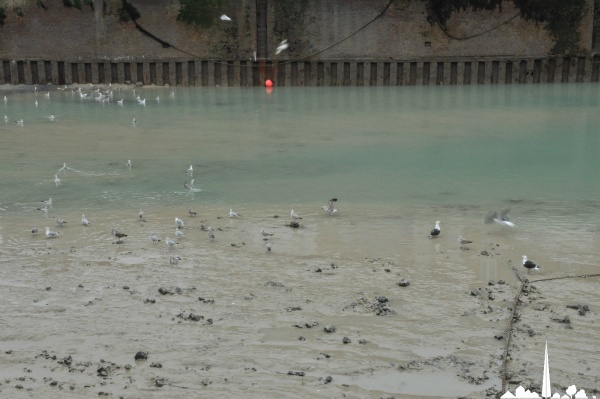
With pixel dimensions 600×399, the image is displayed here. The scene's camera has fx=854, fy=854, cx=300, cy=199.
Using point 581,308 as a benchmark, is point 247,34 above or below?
above

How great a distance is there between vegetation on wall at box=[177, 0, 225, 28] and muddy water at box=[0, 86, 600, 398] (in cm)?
1404

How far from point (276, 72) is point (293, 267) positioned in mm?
23065

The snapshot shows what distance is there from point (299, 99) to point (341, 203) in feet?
49.1

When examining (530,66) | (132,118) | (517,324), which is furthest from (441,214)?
(530,66)

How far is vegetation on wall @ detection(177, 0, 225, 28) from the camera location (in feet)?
110

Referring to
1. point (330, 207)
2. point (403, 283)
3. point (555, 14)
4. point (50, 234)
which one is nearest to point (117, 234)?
point (50, 234)

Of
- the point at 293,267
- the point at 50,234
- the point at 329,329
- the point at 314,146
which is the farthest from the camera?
the point at 314,146

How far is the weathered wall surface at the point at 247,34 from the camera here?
109 ft

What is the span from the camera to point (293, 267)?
409 inches

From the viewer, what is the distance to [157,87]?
31781mm

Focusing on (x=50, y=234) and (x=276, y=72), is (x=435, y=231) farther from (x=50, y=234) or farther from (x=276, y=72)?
(x=276, y=72)

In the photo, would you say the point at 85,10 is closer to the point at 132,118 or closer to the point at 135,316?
the point at 132,118

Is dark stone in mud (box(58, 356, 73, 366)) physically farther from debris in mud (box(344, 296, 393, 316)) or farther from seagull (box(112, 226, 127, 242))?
seagull (box(112, 226, 127, 242))

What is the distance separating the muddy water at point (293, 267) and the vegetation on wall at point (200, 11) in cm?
1404
